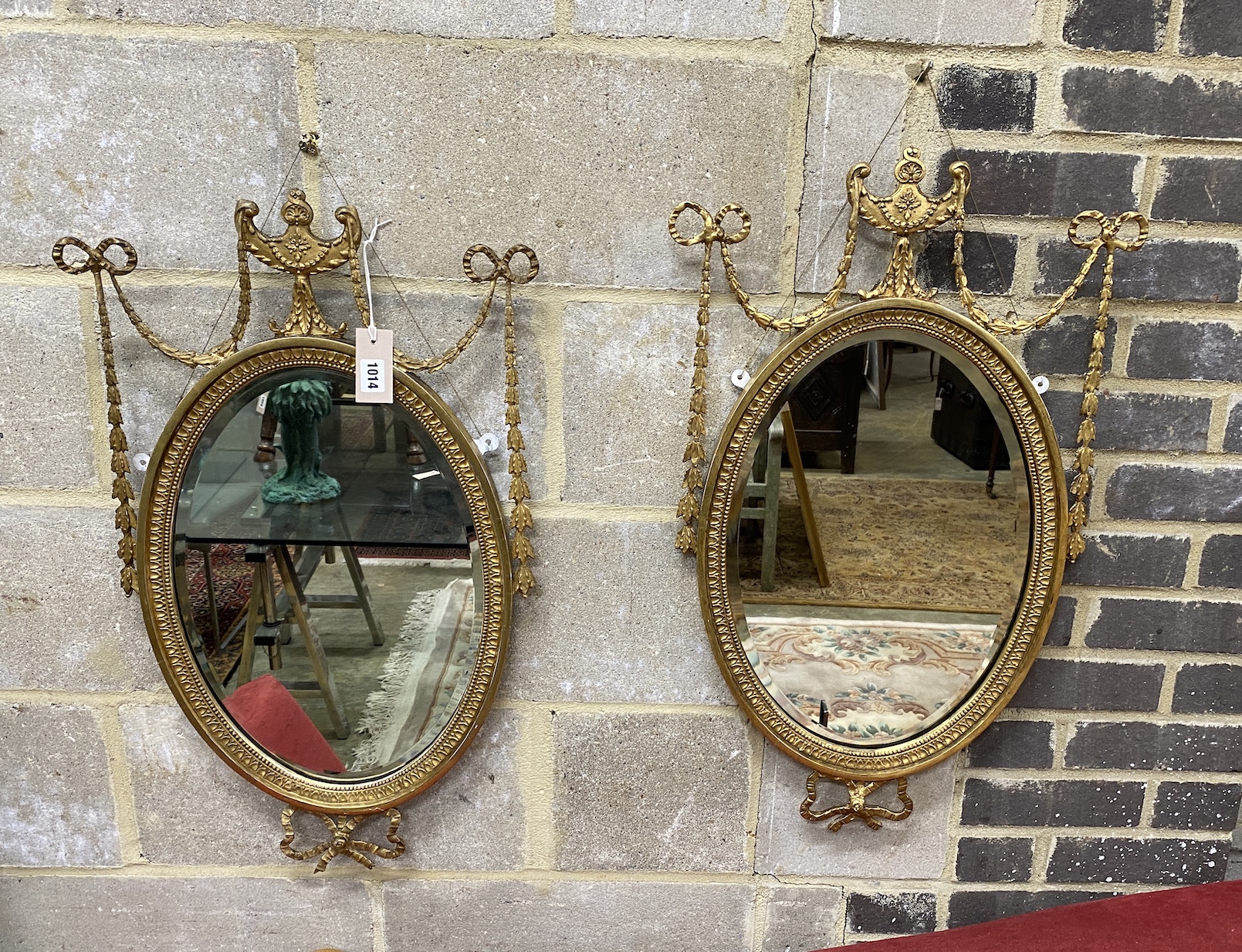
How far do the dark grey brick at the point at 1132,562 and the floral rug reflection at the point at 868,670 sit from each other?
0.14 meters

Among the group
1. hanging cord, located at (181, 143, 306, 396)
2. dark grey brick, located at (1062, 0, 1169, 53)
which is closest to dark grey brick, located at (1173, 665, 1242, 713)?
dark grey brick, located at (1062, 0, 1169, 53)

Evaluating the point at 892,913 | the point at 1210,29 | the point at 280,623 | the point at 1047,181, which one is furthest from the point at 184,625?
the point at 1210,29

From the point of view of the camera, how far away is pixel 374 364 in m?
0.95

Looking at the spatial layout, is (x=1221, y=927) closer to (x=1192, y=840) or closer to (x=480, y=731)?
(x=1192, y=840)

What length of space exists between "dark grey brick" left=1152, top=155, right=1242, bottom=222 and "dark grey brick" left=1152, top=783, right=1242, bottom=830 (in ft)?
2.38

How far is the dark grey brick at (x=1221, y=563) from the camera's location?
3.48 feet

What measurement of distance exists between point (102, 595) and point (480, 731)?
1.62ft

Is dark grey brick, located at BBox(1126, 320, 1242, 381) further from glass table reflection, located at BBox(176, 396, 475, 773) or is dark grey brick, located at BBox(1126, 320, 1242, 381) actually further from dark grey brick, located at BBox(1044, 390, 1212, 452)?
glass table reflection, located at BBox(176, 396, 475, 773)

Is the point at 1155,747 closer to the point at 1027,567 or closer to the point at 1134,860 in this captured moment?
the point at 1134,860

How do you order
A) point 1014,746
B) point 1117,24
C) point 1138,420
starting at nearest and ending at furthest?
point 1117,24 < point 1138,420 < point 1014,746

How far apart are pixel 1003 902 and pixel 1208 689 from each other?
39 centimetres

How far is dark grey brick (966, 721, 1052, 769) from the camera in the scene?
112cm

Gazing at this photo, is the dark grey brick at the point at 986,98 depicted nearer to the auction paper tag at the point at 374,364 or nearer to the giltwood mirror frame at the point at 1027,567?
the giltwood mirror frame at the point at 1027,567

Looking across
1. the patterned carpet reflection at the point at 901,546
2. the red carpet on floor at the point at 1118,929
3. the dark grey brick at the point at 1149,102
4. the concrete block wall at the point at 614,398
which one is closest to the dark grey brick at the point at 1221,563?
the concrete block wall at the point at 614,398
